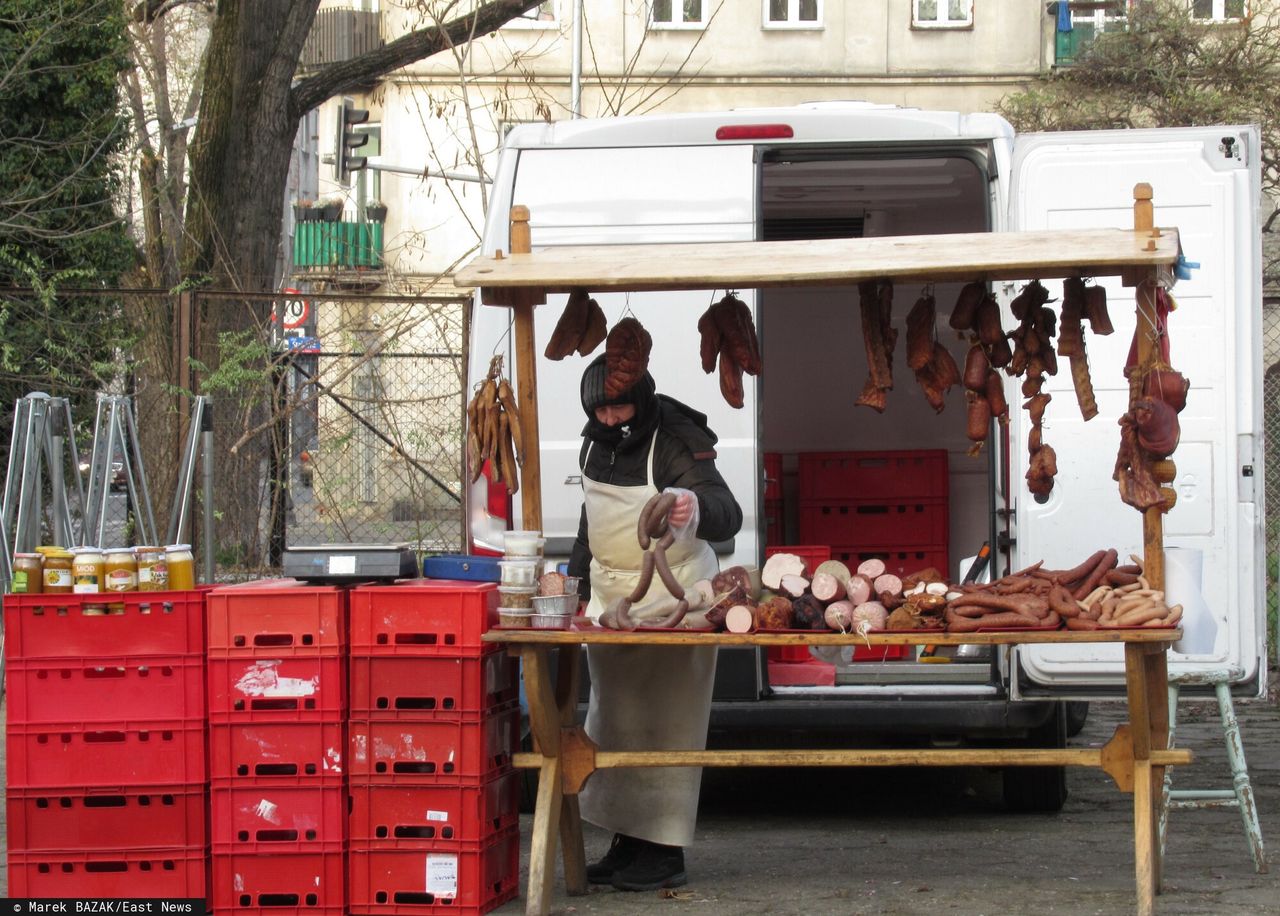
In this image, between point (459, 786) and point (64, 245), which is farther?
point (64, 245)

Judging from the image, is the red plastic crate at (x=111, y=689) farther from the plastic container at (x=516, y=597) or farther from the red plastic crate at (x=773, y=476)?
the red plastic crate at (x=773, y=476)

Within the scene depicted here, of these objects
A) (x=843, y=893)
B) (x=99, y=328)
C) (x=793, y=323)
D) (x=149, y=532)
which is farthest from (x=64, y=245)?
(x=843, y=893)

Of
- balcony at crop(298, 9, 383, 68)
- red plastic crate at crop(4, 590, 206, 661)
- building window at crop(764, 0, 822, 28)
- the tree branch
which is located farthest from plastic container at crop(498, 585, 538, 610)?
balcony at crop(298, 9, 383, 68)

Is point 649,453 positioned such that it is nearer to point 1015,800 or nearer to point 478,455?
point 478,455

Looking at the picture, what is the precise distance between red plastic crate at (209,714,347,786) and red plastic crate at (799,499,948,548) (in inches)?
172

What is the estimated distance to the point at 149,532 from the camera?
9.35m

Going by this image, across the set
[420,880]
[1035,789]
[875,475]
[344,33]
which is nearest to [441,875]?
[420,880]

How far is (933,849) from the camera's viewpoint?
627 cm

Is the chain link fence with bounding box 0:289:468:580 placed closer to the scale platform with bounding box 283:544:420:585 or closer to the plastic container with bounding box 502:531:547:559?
the scale platform with bounding box 283:544:420:585

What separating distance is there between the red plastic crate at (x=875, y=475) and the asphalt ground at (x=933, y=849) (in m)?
1.55

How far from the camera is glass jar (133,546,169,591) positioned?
206 inches

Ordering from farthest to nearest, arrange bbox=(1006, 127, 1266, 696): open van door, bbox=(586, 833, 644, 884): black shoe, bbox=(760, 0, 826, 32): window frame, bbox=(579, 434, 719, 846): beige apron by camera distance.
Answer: bbox=(760, 0, 826, 32): window frame
bbox=(1006, 127, 1266, 696): open van door
bbox=(586, 833, 644, 884): black shoe
bbox=(579, 434, 719, 846): beige apron

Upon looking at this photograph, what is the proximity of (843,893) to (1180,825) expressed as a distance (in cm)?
188

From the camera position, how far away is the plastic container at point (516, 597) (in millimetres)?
5145
